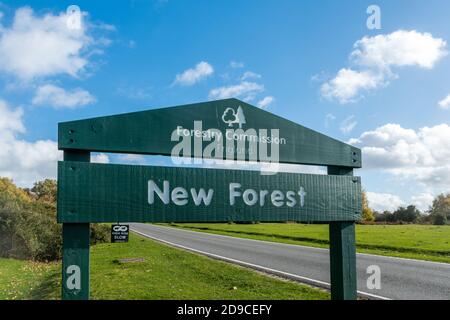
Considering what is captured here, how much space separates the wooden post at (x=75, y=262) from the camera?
297cm

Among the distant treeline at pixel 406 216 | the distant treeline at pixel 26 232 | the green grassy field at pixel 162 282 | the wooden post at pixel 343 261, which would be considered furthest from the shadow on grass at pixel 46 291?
the distant treeline at pixel 406 216

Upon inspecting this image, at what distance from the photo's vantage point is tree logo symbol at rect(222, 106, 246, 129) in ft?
12.0

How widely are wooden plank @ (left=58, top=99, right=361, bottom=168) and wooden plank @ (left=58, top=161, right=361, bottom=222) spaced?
0.55 ft

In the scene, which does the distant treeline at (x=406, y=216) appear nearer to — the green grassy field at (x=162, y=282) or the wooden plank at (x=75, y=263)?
the green grassy field at (x=162, y=282)

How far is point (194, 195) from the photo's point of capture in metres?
3.38

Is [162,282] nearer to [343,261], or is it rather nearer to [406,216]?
[343,261]

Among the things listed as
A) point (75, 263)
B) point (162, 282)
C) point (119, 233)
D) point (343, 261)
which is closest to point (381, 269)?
point (162, 282)

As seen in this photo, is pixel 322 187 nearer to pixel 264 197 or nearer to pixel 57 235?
pixel 264 197

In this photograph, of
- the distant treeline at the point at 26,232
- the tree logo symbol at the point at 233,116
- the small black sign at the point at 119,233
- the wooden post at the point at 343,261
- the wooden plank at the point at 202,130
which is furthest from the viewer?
the small black sign at the point at 119,233

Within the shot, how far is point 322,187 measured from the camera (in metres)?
3.93

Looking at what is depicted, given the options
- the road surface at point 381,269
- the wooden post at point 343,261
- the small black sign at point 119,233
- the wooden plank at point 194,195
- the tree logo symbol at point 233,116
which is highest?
the tree logo symbol at point 233,116

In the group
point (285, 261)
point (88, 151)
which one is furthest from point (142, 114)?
point (285, 261)
